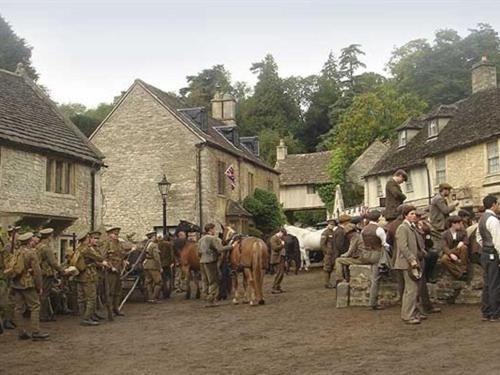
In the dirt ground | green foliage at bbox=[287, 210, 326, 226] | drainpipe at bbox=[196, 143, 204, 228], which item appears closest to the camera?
the dirt ground

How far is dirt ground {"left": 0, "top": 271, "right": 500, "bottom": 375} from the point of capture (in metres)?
9.07

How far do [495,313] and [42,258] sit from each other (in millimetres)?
9227

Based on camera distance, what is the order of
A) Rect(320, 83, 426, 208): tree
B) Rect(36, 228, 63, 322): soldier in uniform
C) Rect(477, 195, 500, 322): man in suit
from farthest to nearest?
Rect(320, 83, 426, 208): tree < Rect(36, 228, 63, 322): soldier in uniform < Rect(477, 195, 500, 322): man in suit

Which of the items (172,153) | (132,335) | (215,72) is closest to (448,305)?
(132,335)

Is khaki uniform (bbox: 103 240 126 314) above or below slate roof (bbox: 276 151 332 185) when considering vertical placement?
below

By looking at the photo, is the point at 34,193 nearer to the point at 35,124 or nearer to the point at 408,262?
the point at 35,124

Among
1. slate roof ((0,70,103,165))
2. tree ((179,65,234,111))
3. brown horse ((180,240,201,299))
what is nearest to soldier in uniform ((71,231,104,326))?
brown horse ((180,240,201,299))

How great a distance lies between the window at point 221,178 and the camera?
3552 centimetres

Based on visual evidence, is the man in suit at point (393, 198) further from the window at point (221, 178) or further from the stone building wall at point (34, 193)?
the window at point (221, 178)

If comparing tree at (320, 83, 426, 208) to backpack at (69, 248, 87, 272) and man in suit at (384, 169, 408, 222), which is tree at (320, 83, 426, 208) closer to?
man in suit at (384, 169, 408, 222)

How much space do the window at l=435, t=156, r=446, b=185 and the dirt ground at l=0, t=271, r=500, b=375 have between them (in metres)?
20.6

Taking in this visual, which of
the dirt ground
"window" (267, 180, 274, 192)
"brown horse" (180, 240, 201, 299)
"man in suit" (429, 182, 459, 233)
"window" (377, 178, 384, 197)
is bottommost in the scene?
the dirt ground

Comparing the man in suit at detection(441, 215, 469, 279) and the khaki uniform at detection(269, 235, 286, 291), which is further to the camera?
the khaki uniform at detection(269, 235, 286, 291)

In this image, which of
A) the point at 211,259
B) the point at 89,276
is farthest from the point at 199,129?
the point at 89,276
